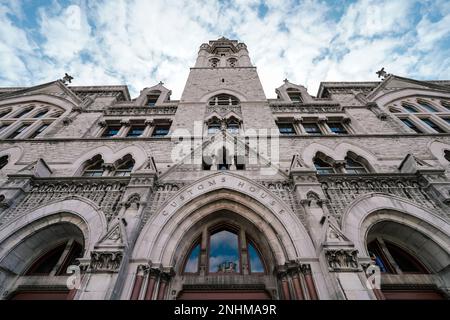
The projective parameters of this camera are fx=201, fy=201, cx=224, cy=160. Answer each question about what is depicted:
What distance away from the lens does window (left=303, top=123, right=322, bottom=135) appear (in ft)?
37.6

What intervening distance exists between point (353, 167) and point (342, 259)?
5.77 metres

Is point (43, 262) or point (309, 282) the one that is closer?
point (309, 282)

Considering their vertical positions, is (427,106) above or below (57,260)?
above

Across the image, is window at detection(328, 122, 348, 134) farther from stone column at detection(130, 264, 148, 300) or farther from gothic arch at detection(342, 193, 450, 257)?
stone column at detection(130, 264, 148, 300)

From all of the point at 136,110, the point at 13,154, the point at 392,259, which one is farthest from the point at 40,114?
the point at 392,259

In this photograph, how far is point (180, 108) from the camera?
1230 cm

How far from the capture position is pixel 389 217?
6242mm

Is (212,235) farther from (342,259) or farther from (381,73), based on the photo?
(381,73)

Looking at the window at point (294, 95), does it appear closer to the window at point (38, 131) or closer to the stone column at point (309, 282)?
the stone column at point (309, 282)

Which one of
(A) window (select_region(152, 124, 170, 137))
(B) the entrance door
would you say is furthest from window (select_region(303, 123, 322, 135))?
(B) the entrance door

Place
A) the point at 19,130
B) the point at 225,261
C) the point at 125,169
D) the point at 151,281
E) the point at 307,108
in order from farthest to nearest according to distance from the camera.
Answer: the point at 307,108, the point at 19,130, the point at 125,169, the point at 225,261, the point at 151,281

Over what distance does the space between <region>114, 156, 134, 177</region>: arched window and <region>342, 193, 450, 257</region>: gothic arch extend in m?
8.64

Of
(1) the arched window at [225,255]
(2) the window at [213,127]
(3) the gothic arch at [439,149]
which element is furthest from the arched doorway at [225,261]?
(3) the gothic arch at [439,149]
